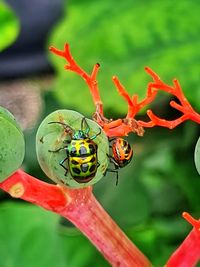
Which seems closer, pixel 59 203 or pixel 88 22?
pixel 59 203

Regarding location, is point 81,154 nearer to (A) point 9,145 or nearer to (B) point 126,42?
(A) point 9,145

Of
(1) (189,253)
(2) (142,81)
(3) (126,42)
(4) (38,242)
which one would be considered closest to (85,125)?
(1) (189,253)

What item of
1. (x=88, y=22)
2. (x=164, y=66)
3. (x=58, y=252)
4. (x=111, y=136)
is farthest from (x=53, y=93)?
(x=111, y=136)

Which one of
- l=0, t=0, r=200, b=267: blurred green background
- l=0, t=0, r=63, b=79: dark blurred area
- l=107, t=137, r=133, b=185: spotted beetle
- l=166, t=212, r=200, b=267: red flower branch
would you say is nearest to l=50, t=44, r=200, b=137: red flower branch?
l=107, t=137, r=133, b=185: spotted beetle

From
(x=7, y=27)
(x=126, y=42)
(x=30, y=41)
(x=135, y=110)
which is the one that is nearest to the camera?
(x=135, y=110)

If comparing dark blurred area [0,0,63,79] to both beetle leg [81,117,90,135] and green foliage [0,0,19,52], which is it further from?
beetle leg [81,117,90,135]

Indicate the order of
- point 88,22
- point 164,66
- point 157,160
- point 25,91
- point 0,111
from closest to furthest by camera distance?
point 0,111 → point 164,66 → point 88,22 → point 157,160 → point 25,91

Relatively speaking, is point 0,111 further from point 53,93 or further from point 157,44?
point 53,93
